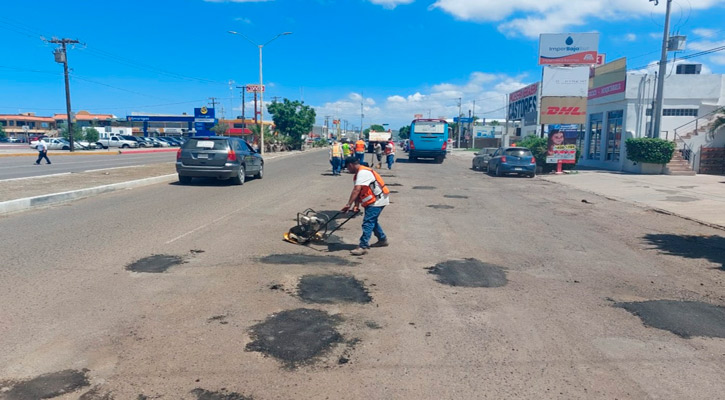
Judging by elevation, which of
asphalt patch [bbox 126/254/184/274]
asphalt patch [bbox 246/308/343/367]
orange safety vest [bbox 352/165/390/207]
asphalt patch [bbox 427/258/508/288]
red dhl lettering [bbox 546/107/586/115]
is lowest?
asphalt patch [bbox 427/258/508/288]

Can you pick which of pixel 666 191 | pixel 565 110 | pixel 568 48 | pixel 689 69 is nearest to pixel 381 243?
pixel 666 191

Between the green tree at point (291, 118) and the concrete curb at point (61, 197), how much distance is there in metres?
43.9

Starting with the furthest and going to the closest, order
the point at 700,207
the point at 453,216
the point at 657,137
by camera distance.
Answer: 1. the point at 657,137
2. the point at 700,207
3. the point at 453,216

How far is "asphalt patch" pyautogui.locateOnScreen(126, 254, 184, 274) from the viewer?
6.26 m

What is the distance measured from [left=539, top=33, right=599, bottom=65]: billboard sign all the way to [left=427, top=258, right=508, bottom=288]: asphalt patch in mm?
37045

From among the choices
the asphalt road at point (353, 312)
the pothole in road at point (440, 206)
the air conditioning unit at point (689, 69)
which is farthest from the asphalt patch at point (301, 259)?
the air conditioning unit at point (689, 69)

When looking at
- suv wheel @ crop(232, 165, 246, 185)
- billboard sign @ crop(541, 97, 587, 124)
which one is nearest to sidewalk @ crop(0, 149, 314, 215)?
suv wheel @ crop(232, 165, 246, 185)

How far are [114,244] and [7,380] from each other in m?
4.30

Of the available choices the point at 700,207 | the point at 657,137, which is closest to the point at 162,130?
the point at 657,137

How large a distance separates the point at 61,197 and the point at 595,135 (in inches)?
1173

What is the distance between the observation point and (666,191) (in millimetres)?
17031

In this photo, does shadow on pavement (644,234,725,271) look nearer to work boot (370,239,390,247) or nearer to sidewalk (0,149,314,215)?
work boot (370,239,390,247)

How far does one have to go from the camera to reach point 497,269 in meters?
6.71

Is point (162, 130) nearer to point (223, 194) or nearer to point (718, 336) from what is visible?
point (223, 194)
